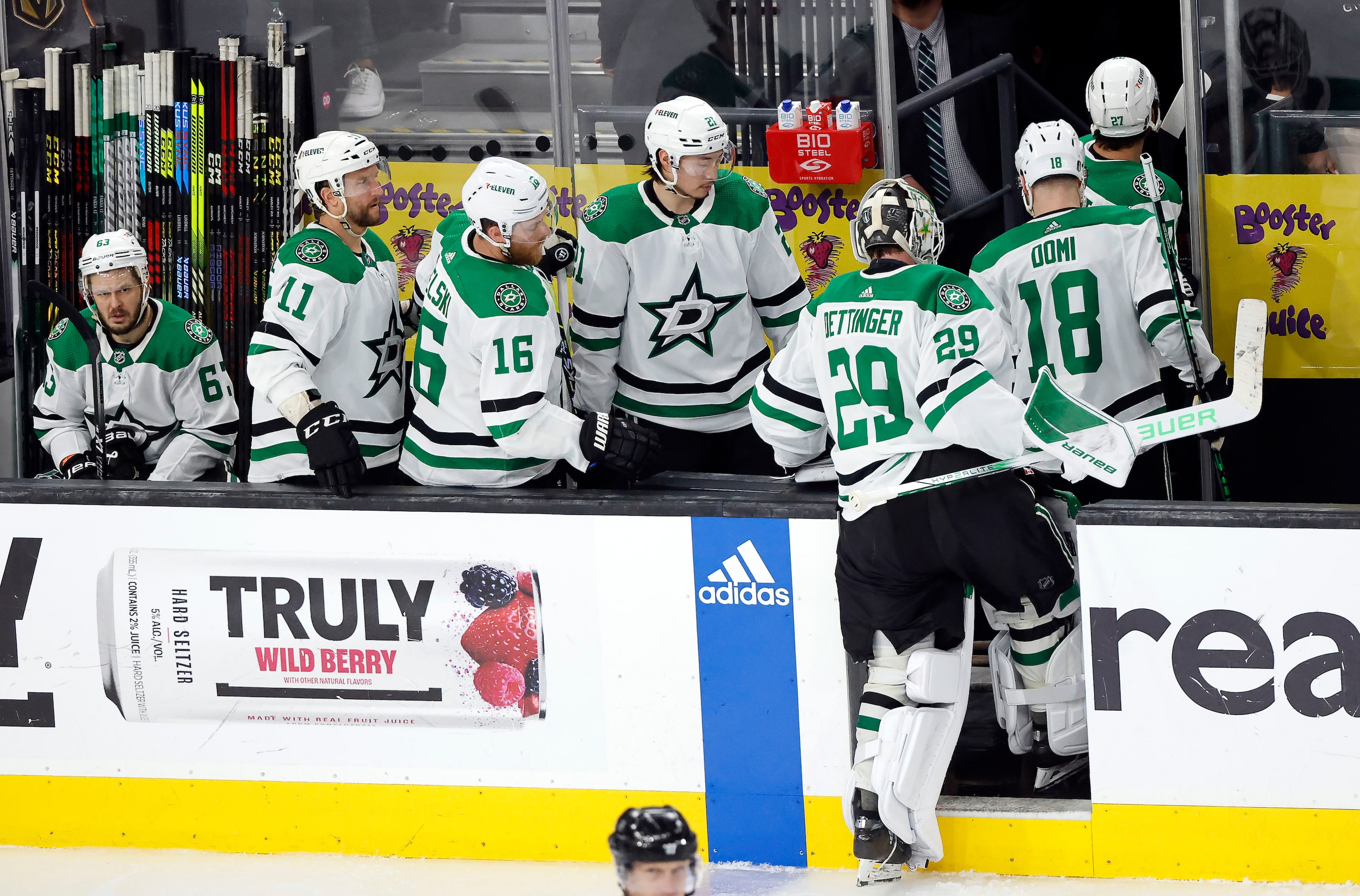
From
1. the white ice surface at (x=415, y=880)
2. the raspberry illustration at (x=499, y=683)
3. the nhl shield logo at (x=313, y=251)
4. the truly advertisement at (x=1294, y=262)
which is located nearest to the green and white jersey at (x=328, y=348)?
the nhl shield logo at (x=313, y=251)

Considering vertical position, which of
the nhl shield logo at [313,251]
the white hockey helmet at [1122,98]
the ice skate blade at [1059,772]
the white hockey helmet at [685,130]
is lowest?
the ice skate blade at [1059,772]

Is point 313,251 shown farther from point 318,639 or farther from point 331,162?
point 318,639

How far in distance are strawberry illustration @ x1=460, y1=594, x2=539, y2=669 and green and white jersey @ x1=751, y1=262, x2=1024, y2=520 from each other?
76 centimetres

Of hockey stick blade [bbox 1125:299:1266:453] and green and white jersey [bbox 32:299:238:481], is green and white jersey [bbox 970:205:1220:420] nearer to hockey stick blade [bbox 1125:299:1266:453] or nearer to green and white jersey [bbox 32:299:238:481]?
hockey stick blade [bbox 1125:299:1266:453]

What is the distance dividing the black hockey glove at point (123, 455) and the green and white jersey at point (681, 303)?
1336 millimetres

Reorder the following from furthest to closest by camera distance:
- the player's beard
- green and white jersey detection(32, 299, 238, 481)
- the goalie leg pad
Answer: green and white jersey detection(32, 299, 238, 481)
the player's beard
the goalie leg pad

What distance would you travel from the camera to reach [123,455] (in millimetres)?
4598

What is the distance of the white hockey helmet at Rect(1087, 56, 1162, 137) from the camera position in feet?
14.8

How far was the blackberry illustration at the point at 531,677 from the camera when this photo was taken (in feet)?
11.9

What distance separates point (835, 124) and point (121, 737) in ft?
9.21

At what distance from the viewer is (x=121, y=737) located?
3.82 m

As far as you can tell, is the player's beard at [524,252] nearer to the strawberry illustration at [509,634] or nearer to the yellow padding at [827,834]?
the strawberry illustration at [509,634]

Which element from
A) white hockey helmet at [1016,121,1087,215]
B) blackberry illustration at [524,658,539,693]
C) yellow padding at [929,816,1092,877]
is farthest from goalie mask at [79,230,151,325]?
yellow padding at [929,816,1092,877]

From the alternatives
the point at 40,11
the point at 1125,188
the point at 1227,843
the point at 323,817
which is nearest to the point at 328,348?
the point at 323,817
